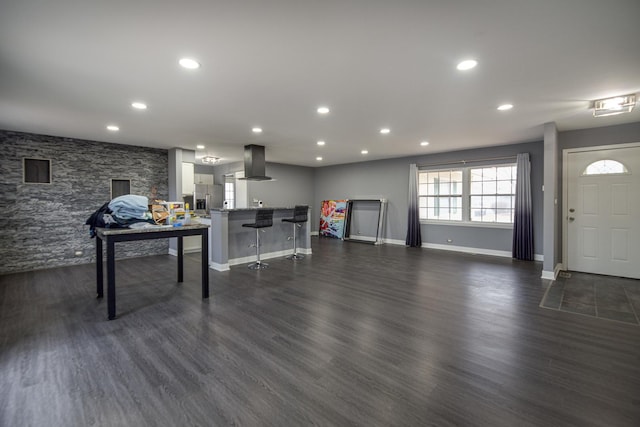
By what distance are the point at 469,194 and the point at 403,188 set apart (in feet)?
5.68

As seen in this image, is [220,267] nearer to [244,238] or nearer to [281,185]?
[244,238]

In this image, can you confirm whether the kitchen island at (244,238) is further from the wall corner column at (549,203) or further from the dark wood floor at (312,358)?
the wall corner column at (549,203)

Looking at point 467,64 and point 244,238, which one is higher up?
point 467,64

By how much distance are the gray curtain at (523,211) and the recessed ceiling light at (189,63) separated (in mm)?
6367

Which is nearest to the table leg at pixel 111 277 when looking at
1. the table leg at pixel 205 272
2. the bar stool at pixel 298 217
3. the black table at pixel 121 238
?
the black table at pixel 121 238

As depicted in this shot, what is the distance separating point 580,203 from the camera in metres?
5.06

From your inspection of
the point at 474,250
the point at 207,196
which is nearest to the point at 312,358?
the point at 474,250

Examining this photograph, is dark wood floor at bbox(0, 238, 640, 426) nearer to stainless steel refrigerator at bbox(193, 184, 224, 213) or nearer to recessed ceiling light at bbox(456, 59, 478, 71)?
recessed ceiling light at bbox(456, 59, 478, 71)

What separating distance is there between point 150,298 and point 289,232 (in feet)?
11.2

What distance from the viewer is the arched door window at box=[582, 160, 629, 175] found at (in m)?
4.73

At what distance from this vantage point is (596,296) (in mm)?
3836

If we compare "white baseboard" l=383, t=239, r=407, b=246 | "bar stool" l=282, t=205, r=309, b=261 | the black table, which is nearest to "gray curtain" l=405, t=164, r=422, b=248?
"white baseboard" l=383, t=239, r=407, b=246

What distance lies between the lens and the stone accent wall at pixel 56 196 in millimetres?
5203

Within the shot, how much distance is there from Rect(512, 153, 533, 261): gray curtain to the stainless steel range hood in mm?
5379
